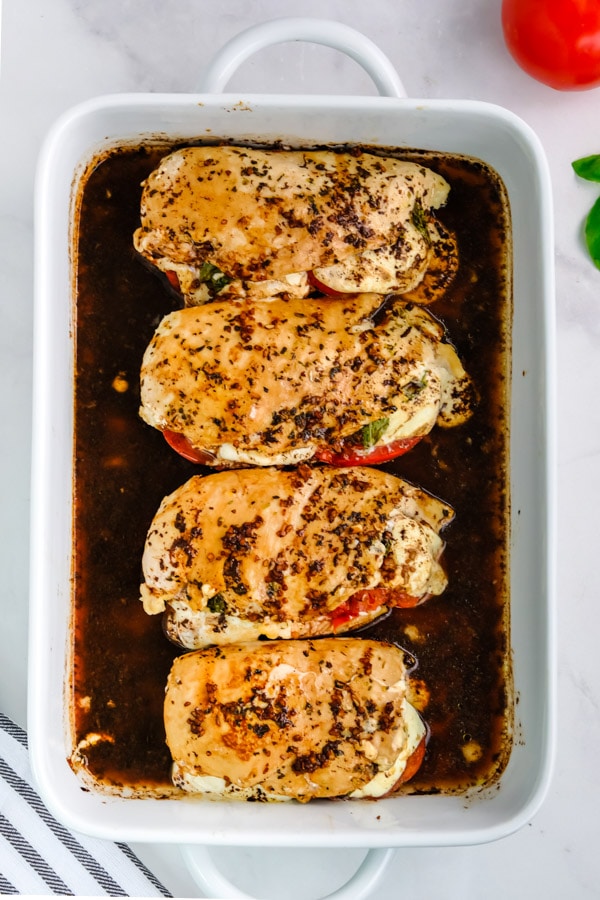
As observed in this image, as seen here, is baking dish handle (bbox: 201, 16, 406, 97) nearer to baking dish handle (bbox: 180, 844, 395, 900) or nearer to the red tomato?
the red tomato

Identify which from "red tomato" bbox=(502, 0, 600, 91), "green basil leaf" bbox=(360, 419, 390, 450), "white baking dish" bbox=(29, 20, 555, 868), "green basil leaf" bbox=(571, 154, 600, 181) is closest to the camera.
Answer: "white baking dish" bbox=(29, 20, 555, 868)

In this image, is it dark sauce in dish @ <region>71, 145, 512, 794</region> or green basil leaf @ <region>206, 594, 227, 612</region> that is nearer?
green basil leaf @ <region>206, 594, 227, 612</region>

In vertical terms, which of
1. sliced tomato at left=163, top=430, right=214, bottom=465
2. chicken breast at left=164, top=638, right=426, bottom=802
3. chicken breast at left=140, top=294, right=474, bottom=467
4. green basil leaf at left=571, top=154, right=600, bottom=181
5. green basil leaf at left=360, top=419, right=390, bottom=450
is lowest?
chicken breast at left=164, top=638, right=426, bottom=802

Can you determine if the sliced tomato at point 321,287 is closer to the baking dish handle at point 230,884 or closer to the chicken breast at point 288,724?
the chicken breast at point 288,724

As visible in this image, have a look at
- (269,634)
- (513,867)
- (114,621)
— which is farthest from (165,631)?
(513,867)

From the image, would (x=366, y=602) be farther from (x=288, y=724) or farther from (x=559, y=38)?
(x=559, y=38)

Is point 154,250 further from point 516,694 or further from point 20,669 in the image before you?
point 516,694

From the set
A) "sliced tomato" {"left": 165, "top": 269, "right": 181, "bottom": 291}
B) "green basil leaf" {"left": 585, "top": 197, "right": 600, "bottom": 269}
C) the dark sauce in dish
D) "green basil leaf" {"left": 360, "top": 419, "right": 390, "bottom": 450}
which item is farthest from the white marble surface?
"green basil leaf" {"left": 360, "top": 419, "right": 390, "bottom": 450}

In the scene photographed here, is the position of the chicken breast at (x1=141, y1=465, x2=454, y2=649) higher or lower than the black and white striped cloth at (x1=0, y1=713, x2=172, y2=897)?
higher
